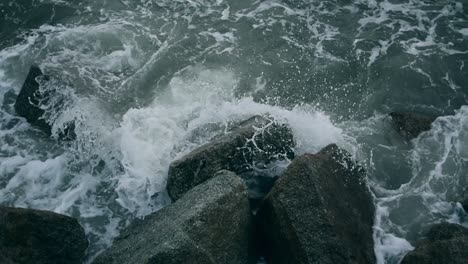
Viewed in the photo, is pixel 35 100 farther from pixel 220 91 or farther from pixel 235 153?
pixel 235 153

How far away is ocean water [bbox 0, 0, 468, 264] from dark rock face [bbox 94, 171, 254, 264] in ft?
3.53

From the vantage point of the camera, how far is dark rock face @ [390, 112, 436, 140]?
9.48m

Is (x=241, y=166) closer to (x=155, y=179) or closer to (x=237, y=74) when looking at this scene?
(x=155, y=179)

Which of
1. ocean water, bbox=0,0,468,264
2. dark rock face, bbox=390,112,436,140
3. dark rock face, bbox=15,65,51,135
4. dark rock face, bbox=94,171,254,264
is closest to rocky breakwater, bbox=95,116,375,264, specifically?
dark rock face, bbox=94,171,254,264

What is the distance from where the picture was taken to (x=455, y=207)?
8.43m

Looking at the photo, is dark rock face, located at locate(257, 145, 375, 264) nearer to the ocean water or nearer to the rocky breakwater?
the rocky breakwater

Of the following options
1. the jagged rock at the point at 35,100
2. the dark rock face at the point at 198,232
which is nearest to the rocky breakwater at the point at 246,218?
the dark rock face at the point at 198,232

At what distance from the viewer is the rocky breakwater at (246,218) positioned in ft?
21.6

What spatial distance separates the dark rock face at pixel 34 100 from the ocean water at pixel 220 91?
169mm

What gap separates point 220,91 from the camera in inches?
405

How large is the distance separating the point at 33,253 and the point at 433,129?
8.02 metres

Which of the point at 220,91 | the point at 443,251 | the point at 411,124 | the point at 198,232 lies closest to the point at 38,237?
the point at 198,232

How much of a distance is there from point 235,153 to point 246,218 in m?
1.35

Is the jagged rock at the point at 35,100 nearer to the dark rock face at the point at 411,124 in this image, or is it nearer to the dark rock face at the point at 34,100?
the dark rock face at the point at 34,100
